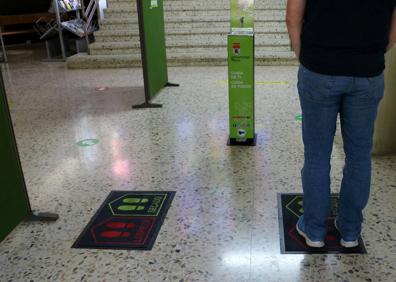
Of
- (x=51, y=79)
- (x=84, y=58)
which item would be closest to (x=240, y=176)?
(x=51, y=79)

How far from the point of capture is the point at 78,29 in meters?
7.36

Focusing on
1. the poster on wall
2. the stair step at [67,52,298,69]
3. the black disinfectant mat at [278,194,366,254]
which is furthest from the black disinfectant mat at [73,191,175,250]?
the stair step at [67,52,298,69]

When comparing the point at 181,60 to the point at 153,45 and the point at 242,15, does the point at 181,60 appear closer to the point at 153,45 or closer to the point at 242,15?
the point at 153,45

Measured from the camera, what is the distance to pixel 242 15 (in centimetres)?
304

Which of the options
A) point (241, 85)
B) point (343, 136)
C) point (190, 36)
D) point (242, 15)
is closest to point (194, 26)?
point (190, 36)

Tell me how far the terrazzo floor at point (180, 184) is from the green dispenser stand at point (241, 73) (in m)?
0.15

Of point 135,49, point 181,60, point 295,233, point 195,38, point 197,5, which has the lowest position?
point 295,233

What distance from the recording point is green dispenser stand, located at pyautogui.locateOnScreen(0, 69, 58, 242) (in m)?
2.14

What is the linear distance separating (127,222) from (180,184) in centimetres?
52

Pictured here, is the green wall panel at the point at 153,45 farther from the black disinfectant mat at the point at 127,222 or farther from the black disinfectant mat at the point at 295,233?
the black disinfectant mat at the point at 295,233

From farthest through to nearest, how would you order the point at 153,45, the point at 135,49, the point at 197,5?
the point at 197,5 < the point at 135,49 < the point at 153,45

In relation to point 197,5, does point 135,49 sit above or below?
below

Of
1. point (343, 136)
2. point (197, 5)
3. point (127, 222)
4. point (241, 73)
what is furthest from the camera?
point (197, 5)

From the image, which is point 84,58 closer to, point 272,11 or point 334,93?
point 272,11
